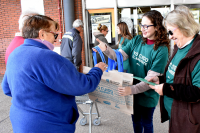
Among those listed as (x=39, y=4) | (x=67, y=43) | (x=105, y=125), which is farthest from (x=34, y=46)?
(x=39, y=4)

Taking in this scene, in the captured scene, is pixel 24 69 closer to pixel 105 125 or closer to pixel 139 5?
pixel 105 125

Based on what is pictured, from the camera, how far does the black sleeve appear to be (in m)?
1.12

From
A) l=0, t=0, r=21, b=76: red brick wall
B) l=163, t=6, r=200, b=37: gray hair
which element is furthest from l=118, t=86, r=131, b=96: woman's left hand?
l=0, t=0, r=21, b=76: red brick wall

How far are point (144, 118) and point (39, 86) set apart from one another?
129 cm

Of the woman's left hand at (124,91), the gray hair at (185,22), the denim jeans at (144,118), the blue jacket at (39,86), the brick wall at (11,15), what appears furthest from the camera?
the brick wall at (11,15)

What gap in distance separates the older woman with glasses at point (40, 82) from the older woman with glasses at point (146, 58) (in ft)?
1.93

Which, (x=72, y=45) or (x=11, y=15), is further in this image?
(x=11, y=15)

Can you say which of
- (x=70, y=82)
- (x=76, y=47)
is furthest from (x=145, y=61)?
(x=76, y=47)

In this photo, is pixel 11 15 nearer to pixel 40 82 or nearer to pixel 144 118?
pixel 40 82

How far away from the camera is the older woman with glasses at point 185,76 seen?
1138mm

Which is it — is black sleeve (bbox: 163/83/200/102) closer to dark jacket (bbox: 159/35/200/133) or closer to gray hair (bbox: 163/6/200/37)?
dark jacket (bbox: 159/35/200/133)

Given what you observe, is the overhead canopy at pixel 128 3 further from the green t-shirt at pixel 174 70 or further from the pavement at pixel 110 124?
the green t-shirt at pixel 174 70

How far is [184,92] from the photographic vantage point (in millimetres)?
1149

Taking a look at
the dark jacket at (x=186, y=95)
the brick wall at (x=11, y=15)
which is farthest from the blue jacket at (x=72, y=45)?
the dark jacket at (x=186, y=95)
